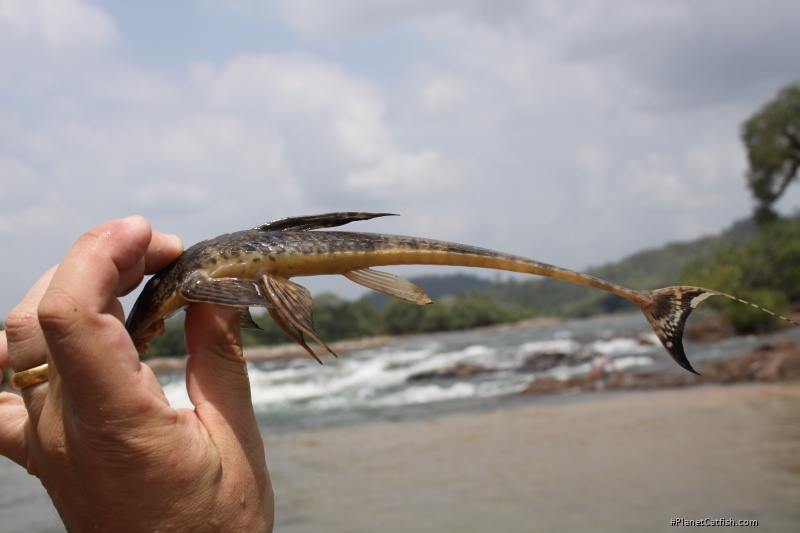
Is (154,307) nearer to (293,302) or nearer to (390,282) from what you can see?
(293,302)

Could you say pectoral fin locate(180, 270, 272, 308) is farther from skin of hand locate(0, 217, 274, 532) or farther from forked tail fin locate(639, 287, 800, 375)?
forked tail fin locate(639, 287, 800, 375)

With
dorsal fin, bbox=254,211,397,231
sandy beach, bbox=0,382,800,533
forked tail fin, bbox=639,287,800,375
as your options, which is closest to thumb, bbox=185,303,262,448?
dorsal fin, bbox=254,211,397,231

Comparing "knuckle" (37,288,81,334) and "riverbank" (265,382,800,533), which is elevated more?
"knuckle" (37,288,81,334)

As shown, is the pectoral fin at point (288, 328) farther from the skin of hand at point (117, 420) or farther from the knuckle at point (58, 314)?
the knuckle at point (58, 314)

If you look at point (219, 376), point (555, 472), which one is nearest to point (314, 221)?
point (219, 376)

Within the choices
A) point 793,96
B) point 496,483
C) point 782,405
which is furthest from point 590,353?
point 793,96

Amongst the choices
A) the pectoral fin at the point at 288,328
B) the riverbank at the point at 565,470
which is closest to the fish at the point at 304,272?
the pectoral fin at the point at 288,328
